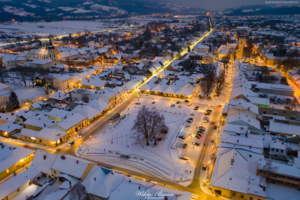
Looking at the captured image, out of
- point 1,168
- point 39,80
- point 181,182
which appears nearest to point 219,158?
point 181,182

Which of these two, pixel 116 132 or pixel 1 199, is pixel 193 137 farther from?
pixel 1 199

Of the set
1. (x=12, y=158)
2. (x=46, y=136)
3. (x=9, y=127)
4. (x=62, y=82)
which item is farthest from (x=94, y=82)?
(x=12, y=158)

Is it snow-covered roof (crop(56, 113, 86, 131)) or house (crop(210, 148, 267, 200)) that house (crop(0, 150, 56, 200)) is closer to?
snow-covered roof (crop(56, 113, 86, 131))

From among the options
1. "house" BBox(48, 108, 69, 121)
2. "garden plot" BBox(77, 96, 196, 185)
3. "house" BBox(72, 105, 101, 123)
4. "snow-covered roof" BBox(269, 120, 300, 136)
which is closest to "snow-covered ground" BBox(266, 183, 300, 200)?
"garden plot" BBox(77, 96, 196, 185)

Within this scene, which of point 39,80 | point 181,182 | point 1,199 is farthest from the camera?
point 39,80

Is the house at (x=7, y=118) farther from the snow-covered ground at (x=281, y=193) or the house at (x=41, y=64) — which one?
the snow-covered ground at (x=281, y=193)

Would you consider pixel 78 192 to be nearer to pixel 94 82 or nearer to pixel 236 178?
pixel 236 178

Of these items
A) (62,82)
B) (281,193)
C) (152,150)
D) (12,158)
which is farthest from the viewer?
(62,82)
